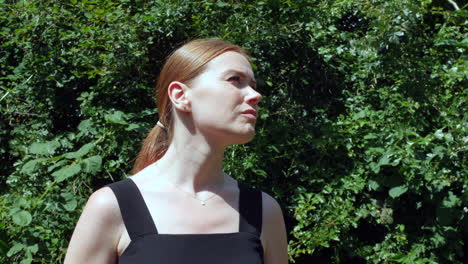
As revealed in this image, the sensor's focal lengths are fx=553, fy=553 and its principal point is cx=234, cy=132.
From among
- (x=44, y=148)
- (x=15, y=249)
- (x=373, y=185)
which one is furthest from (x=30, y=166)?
(x=373, y=185)

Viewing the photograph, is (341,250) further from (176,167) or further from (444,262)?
(176,167)

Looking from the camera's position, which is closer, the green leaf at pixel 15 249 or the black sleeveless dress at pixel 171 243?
the black sleeveless dress at pixel 171 243

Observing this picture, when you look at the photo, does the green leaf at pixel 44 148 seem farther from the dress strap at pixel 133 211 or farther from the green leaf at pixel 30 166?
the dress strap at pixel 133 211

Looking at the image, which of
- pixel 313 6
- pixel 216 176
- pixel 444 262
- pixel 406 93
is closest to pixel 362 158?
pixel 406 93

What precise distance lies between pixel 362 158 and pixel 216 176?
1875mm

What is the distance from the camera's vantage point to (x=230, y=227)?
159cm

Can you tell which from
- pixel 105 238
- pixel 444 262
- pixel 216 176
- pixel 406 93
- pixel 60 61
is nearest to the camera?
pixel 105 238

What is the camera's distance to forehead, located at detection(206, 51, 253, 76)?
164 centimetres

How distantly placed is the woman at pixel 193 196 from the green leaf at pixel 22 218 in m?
1.28

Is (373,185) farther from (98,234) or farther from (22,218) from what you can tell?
(98,234)

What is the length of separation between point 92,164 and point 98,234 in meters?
1.51

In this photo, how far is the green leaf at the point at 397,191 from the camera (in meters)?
3.09

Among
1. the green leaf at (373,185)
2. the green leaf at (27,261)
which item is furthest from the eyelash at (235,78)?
the green leaf at (373,185)

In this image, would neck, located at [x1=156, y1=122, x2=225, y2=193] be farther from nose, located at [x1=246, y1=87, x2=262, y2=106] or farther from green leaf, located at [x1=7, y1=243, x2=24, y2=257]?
green leaf, located at [x1=7, y1=243, x2=24, y2=257]
